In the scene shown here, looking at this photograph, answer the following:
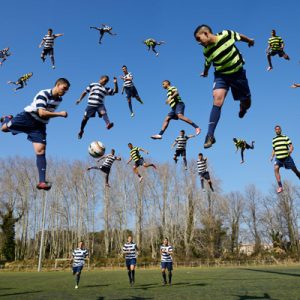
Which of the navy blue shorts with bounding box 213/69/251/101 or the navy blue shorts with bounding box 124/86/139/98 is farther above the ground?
the navy blue shorts with bounding box 124/86/139/98

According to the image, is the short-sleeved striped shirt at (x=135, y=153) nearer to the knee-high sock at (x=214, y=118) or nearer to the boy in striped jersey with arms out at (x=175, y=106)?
the boy in striped jersey with arms out at (x=175, y=106)

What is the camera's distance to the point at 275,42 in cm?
1356

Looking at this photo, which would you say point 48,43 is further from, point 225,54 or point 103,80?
point 225,54

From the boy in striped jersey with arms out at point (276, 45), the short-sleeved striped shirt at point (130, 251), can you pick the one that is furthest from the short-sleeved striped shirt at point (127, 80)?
the short-sleeved striped shirt at point (130, 251)

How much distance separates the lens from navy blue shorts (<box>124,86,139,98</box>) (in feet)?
45.4

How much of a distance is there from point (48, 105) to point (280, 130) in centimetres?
855

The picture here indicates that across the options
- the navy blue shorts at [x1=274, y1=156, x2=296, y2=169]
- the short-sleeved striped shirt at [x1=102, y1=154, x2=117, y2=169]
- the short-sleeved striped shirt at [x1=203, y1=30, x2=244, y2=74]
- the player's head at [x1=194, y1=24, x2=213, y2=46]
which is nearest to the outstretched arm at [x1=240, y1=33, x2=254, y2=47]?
the short-sleeved striped shirt at [x1=203, y1=30, x2=244, y2=74]

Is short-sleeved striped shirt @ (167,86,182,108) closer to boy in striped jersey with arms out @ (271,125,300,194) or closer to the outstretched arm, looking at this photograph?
the outstretched arm

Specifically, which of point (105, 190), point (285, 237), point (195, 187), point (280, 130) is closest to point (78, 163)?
point (105, 190)

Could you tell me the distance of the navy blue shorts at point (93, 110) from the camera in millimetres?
9094

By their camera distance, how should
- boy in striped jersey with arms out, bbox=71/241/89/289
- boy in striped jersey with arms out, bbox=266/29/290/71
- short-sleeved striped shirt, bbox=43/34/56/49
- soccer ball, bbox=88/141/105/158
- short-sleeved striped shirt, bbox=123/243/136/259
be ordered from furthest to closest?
boy in striped jersey with arms out, bbox=71/241/89/289, short-sleeved striped shirt, bbox=123/243/136/259, boy in striped jersey with arms out, bbox=266/29/290/71, short-sleeved striped shirt, bbox=43/34/56/49, soccer ball, bbox=88/141/105/158

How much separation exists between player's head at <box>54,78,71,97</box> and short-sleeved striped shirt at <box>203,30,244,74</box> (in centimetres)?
222

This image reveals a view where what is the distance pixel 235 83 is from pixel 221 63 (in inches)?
15.8

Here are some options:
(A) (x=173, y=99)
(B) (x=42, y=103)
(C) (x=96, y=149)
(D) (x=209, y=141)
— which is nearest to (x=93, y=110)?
(C) (x=96, y=149)
